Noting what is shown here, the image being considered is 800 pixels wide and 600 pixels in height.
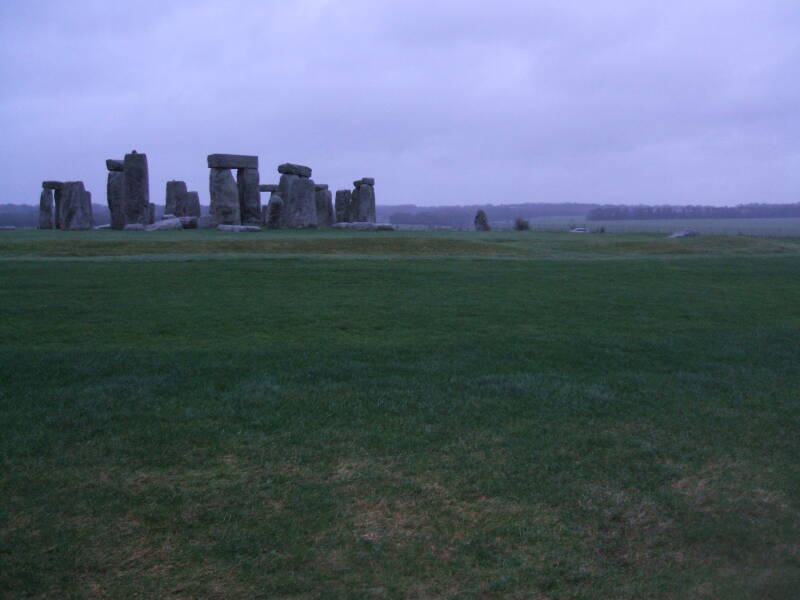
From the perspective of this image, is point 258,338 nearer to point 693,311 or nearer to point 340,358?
point 340,358

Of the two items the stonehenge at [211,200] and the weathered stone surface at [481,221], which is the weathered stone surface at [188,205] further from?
the weathered stone surface at [481,221]

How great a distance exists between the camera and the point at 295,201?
104 feet

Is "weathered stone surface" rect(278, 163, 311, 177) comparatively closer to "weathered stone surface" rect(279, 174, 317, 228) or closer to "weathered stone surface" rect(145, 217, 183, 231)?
"weathered stone surface" rect(279, 174, 317, 228)

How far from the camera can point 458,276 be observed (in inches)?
601

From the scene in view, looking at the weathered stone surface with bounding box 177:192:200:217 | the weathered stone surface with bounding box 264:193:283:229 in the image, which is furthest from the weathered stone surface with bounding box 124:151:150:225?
the weathered stone surface with bounding box 177:192:200:217

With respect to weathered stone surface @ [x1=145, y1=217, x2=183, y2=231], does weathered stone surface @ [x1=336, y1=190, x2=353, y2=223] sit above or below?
above

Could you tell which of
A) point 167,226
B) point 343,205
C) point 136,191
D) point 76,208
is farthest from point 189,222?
point 343,205

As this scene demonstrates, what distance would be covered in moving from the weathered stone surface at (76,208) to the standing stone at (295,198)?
7.32 metres

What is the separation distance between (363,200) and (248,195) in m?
5.73

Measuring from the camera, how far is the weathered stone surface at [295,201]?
31672 mm

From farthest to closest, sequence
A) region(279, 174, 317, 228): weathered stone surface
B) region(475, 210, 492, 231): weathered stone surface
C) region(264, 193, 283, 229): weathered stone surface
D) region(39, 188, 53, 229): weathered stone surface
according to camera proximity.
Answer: region(475, 210, 492, 231): weathered stone surface < region(39, 188, 53, 229): weathered stone surface < region(279, 174, 317, 228): weathered stone surface < region(264, 193, 283, 229): weathered stone surface

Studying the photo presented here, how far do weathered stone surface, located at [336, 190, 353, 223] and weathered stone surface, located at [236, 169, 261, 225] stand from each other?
5.51 meters

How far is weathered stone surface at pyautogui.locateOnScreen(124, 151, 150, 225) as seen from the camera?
31.4 meters

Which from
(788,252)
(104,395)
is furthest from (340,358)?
(788,252)
